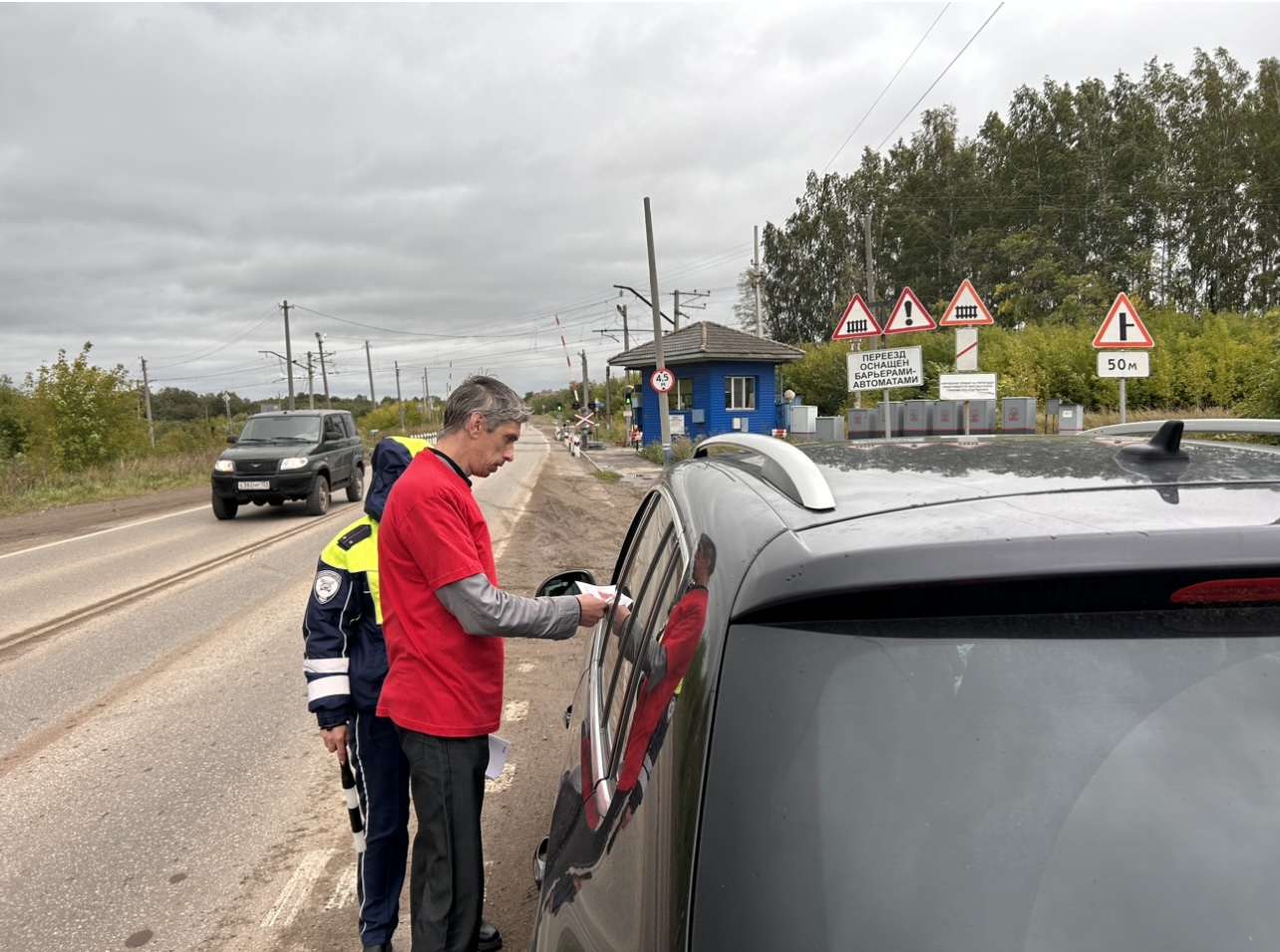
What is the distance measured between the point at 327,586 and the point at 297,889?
4.75 ft

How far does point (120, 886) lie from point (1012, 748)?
3.54 metres

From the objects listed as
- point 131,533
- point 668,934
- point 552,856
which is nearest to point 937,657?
point 668,934

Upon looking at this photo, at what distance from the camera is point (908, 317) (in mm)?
10398

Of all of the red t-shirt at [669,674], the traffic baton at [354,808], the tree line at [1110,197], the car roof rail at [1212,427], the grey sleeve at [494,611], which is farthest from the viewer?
the tree line at [1110,197]

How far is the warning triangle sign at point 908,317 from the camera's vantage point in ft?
33.6

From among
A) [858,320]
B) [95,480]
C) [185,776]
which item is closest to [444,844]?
[185,776]

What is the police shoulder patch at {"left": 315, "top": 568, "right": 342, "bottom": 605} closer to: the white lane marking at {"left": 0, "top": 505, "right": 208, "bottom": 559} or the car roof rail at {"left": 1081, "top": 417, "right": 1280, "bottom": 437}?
the car roof rail at {"left": 1081, "top": 417, "right": 1280, "bottom": 437}

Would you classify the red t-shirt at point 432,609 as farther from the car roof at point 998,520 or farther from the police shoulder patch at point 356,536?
the car roof at point 998,520

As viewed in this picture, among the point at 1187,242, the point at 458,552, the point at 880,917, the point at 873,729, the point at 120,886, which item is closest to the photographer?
the point at 880,917

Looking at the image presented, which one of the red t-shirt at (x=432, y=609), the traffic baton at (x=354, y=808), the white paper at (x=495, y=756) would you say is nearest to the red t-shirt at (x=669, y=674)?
the red t-shirt at (x=432, y=609)

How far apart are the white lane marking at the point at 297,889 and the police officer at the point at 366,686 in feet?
1.68

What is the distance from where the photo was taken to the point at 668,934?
982 mm

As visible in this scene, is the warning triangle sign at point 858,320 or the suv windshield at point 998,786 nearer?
the suv windshield at point 998,786

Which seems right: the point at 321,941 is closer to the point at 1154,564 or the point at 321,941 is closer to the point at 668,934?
the point at 668,934
